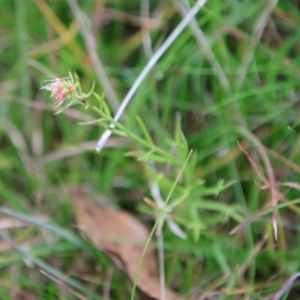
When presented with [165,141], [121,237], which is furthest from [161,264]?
[165,141]

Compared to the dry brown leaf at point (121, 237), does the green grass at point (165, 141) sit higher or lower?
higher

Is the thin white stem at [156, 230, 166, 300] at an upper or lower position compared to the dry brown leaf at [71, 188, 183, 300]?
upper

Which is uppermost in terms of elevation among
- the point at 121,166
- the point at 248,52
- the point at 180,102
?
the point at 248,52

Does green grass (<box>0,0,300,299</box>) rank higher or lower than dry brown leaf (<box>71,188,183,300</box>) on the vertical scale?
higher

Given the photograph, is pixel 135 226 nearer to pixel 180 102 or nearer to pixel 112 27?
pixel 180 102

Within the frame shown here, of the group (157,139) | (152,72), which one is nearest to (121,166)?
(157,139)
